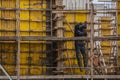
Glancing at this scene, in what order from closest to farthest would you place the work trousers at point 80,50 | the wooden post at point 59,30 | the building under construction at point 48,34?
the wooden post at point 59,30 → the work trousers at point 80,50 → the building under construction at point 48,34

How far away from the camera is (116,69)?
1777 cm

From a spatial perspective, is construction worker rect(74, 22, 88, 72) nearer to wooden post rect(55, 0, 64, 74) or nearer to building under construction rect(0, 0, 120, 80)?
building under construction rect(0, 0, 120, 80)

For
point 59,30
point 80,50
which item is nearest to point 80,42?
point 80,50

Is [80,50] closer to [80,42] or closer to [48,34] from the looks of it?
[80,42]

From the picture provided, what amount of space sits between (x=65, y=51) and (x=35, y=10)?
6.03 feet

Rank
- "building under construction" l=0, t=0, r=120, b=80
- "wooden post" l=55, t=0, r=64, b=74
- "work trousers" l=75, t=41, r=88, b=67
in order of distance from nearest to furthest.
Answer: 1. "wooden post" l=55, t=0, r=64, b=74
2. "work trousers" l=75, t=41, r=88, b=67
3. "building under construction" l=0, t=0, r=120, b=80

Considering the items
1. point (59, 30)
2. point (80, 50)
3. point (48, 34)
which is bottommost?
point (80, 50)

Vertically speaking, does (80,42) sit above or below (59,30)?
below

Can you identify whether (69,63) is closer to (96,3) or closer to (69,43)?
(69,43)

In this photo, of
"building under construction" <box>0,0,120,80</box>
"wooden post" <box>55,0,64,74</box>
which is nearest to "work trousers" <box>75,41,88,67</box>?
"building under construction" <box>0,0,120,80</box>

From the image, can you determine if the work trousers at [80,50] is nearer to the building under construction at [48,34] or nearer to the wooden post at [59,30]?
the building under construction at [48,34]

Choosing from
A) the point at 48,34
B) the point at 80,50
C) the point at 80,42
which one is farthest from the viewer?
the point at 48,34

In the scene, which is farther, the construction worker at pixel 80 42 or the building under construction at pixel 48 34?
the building under construction at pixel 48 34

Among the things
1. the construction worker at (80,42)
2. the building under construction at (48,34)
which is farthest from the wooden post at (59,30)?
the construction worker at (80,42)
